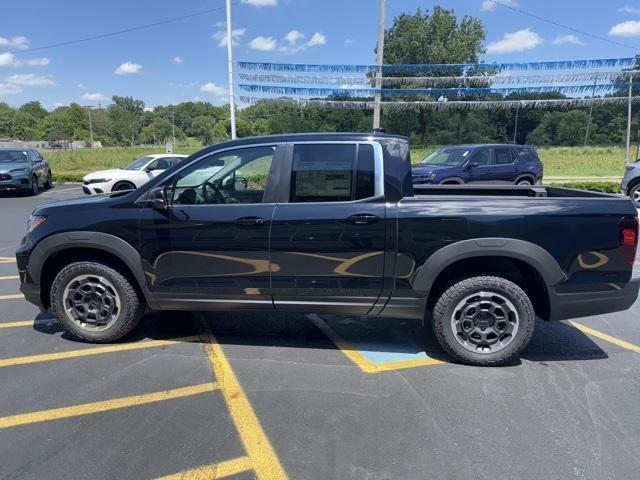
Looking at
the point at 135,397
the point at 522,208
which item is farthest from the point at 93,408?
the point at 522,208

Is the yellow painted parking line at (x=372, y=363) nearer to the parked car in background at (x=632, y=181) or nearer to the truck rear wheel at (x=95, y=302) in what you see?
the truck rear wheel at (x=95, y=302)

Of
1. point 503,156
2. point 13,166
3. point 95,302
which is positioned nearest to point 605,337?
point 95,302

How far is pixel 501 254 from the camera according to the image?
11.5ft

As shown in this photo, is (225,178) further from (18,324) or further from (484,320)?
(18,324)

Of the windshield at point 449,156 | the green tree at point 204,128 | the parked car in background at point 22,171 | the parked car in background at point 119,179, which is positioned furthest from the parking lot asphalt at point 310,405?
the green tree at point 204,128

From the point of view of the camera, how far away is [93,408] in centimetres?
311

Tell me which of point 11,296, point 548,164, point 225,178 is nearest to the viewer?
point 225,178

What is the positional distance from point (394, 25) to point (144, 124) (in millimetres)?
95908

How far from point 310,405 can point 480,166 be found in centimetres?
1190

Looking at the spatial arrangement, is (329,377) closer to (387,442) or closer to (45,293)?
(387,442)

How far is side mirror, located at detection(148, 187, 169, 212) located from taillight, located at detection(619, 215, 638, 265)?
3.45 m

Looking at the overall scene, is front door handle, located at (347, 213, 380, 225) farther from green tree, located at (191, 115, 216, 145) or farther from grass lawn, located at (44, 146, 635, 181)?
green tree, located at (191, 115, 216, 145)

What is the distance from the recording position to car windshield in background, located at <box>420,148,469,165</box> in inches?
536

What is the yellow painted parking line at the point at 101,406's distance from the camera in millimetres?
2967
